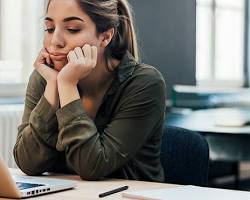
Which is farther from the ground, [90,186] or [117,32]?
[117,32]

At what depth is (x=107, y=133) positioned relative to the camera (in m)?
1.61

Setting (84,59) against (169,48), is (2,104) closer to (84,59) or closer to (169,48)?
(169,48)

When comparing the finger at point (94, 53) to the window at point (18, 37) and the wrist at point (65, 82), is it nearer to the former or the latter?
the wrist at point (65, 82)

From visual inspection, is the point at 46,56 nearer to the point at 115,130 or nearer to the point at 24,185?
the point at 115,130

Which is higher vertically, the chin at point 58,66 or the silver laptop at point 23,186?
the chin at point 58,66

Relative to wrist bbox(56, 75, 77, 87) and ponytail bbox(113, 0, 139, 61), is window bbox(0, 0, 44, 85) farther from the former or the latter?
wrist bbox(56, 75, 77, 87)

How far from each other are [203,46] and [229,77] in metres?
0.49

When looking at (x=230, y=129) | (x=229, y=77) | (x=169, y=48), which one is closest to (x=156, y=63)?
(x=169, y=48)

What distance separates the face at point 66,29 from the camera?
1633mm

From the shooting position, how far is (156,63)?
3.98 m

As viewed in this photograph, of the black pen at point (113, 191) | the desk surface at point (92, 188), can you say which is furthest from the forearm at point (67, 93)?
the black pen at point (113, 191)

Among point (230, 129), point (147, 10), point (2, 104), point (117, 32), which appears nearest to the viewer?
point (117, 32)

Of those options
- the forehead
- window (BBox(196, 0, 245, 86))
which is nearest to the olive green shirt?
the forehead

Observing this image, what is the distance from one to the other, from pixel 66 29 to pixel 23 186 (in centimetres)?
49
